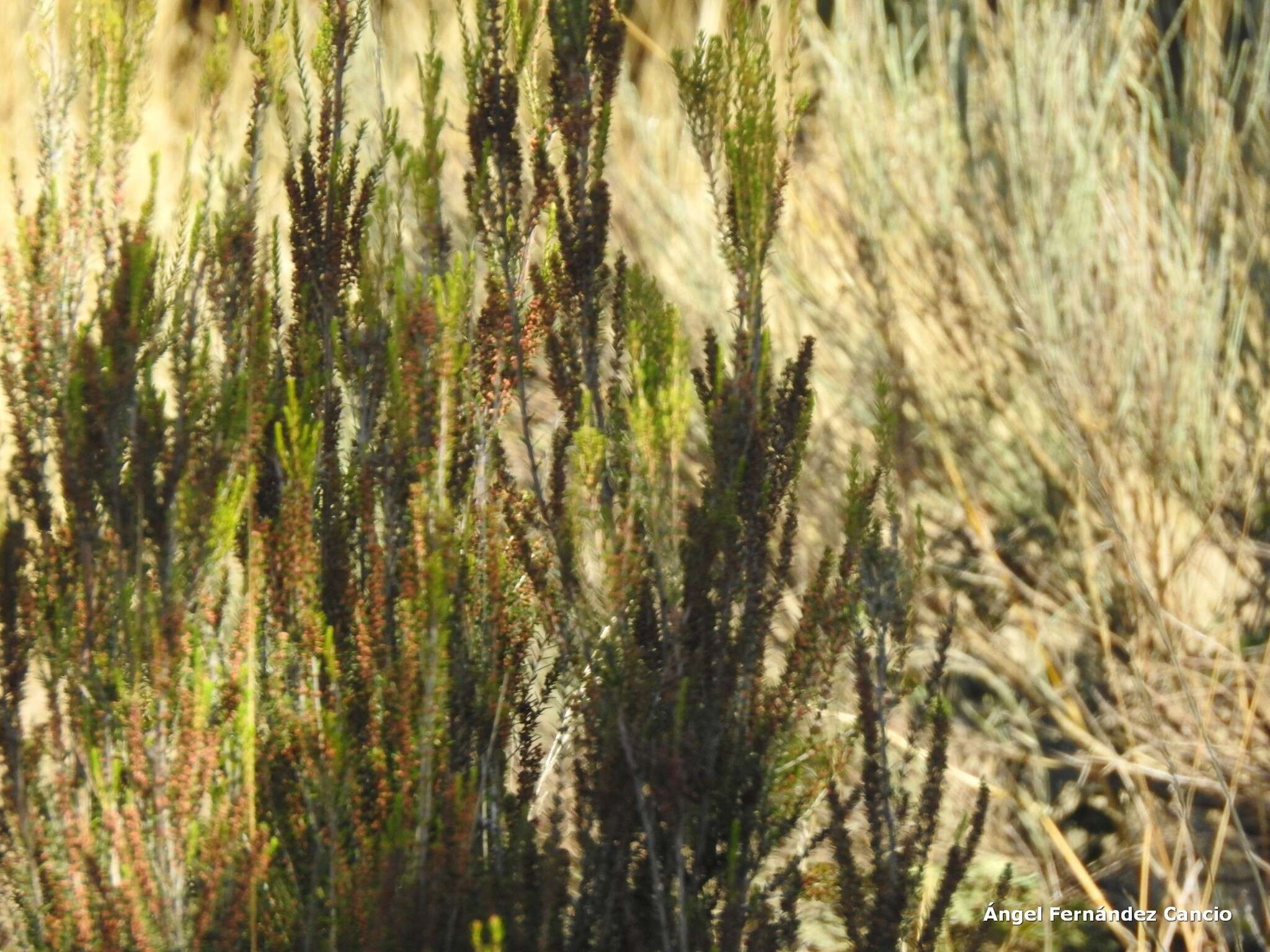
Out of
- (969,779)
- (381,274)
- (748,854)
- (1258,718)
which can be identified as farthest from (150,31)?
(1258,718)

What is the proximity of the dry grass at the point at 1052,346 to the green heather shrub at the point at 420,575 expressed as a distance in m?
1.31

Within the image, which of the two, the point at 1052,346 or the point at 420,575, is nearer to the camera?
the point at 420,575

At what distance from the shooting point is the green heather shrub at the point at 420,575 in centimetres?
185

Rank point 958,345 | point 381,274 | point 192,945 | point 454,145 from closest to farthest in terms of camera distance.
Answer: point 192,945, point 381,274, point 958,345, point 454,145

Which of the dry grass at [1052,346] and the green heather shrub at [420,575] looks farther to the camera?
the dry grass at [1052,346]

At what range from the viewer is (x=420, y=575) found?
1.84 meters

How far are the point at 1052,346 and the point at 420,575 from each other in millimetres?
2215

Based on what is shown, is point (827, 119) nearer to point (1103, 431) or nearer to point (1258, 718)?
point (1103, 431)

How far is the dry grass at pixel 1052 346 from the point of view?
3.50m

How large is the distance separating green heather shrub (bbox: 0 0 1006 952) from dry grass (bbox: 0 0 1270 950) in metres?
1.31

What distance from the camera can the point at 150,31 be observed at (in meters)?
2.29

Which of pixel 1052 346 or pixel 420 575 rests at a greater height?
pixel 1052 346

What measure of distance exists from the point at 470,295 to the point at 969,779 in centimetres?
244

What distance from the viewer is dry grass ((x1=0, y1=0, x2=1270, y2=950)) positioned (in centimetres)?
350
